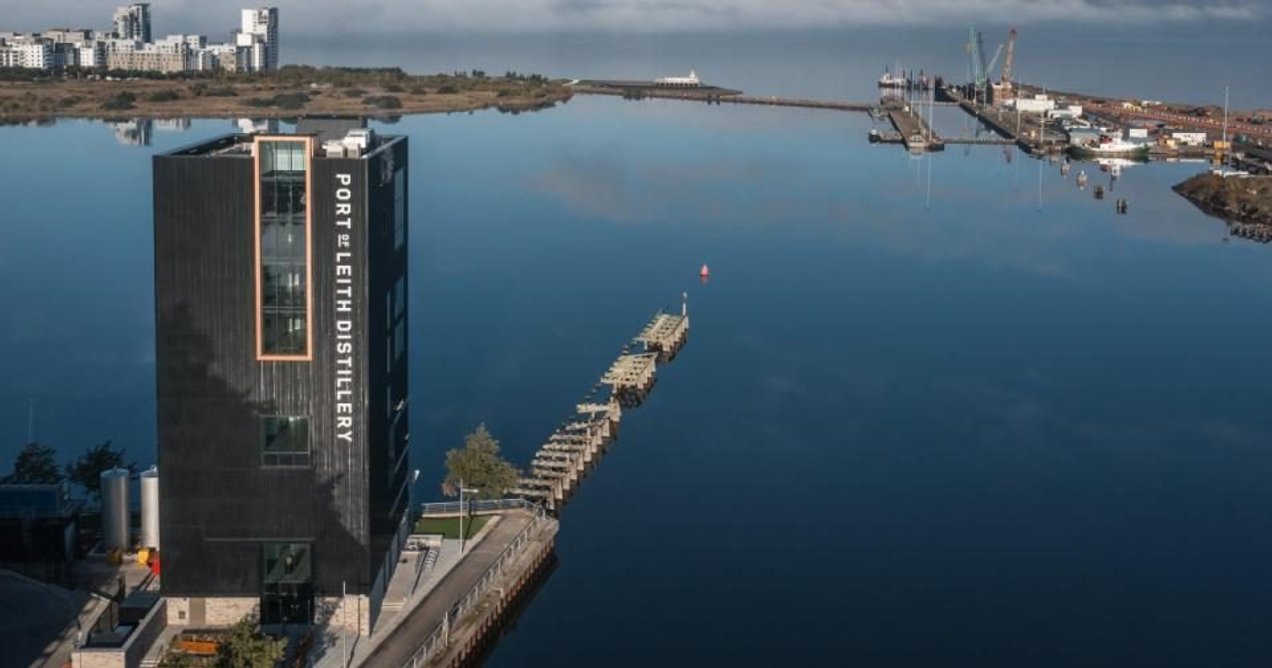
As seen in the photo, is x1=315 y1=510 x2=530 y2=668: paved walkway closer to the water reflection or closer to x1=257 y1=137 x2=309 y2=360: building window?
x1=257 y1=137 x2=309 y2=360: building window

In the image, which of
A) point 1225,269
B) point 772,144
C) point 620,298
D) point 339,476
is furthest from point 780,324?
point 772,144

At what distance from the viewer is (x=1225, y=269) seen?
122ft

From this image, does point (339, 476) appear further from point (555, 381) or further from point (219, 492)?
point (555, 381)

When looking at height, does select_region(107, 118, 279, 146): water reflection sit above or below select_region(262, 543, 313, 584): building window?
above

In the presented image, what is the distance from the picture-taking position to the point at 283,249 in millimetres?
13219

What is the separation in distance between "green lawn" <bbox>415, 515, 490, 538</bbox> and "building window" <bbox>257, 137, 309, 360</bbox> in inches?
136

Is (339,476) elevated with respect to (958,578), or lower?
elevated

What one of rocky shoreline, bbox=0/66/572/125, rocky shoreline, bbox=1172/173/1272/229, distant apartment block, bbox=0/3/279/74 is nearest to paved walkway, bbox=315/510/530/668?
rocky shoreline, bbox=1172/173/1272/229

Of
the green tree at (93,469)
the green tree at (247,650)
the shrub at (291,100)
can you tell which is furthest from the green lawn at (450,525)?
the shrub at (291,100)

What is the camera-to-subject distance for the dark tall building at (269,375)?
13.1 metres

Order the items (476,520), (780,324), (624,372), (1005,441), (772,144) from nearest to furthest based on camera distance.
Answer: (476,520)
(1005,441)
(624,372)
(780,324)
(772,144)

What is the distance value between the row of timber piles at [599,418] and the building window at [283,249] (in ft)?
17.7

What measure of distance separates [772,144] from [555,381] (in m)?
37.3

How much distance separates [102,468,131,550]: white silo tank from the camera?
15.1 m
